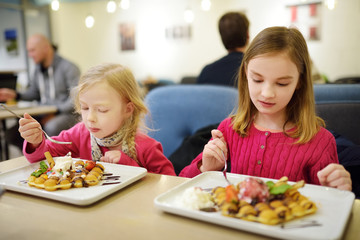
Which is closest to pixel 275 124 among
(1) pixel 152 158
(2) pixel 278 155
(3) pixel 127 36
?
(2) pixel 278 155

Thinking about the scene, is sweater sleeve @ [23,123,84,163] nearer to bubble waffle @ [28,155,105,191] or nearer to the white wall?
bubble waffle @ [28,155,105,191]

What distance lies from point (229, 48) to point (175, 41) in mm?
4632

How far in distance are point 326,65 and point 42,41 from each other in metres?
4.81

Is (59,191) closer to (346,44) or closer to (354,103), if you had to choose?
(354,103)

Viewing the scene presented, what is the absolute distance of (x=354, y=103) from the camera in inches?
63.8

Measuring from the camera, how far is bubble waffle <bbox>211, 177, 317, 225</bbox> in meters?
0.64

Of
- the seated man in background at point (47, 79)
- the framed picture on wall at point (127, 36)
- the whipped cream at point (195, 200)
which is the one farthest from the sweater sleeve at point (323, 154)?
the framed picture on wall at point (127, 36)

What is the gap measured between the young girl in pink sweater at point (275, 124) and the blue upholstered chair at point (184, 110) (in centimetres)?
58

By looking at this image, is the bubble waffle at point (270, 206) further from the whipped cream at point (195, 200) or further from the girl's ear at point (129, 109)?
the girl's ear at point (129, 109)

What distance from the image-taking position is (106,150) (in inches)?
53.6

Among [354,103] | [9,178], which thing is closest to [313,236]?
[9,178]

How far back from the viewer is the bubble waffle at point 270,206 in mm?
635

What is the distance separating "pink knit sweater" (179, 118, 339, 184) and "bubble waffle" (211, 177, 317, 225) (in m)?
0.39

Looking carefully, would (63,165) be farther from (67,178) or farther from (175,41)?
(175,41)
